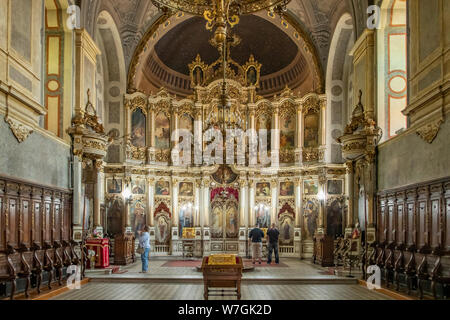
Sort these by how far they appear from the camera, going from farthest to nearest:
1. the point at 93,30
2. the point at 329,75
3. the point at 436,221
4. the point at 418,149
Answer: the point at 329,75 < the point at 93,30 < the point at 418,149 < the point at 436,221

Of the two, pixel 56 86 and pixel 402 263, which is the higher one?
pixel 56 86

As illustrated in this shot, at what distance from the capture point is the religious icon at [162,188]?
71.1 ft

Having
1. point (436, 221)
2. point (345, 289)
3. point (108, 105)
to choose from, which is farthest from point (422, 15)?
point (108, 105)

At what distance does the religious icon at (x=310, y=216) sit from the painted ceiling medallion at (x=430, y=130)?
1079 centimetres

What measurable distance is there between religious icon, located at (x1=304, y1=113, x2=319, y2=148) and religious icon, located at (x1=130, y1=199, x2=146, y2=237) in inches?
303

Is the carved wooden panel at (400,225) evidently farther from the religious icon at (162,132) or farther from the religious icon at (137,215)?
the religious icon at (162,132)

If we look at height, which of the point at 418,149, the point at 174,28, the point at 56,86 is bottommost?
the point at 418,149

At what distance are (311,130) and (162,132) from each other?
6674mm

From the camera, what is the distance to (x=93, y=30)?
51.1 feet

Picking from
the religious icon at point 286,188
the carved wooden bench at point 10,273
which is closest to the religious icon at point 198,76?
the religious icon at point 286,188

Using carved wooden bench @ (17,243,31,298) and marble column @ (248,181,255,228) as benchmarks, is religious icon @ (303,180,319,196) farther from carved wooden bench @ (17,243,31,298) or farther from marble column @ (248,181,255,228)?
carved wooden bench @ (17,243,31,298)

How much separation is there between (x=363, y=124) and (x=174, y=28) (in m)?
12.1

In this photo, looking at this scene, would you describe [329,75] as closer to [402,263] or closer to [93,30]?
[93,30]

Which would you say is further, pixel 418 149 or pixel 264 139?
pixel 264 139
